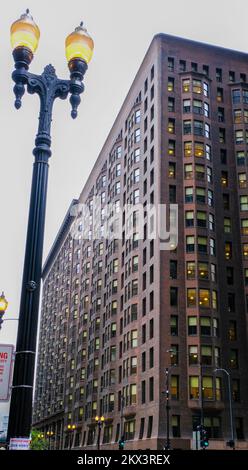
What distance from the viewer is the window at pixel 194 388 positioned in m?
68.0

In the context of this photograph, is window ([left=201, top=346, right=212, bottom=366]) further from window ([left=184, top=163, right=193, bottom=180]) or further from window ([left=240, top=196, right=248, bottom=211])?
window ([left=184, top=163, right=193, bottom=180])

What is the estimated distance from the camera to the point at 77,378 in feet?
370

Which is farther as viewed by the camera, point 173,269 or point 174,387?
point 173,269

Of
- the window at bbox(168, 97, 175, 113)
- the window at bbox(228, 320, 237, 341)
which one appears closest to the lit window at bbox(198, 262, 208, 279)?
the window at bbox(228, 320, 237, 341)

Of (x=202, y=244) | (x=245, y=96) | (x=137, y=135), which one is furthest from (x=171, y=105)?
(x=202, y=244)

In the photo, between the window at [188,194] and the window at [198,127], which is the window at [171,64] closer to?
the window at [198,127]

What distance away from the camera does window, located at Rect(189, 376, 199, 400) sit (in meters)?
68.0

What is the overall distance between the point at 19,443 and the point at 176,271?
66558 mm

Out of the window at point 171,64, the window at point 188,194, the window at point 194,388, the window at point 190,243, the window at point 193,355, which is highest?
the window at point 171,64

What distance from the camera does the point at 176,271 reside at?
74875 millimetres

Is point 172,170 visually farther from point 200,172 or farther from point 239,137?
point 239,137

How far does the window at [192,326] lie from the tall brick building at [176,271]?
33cm

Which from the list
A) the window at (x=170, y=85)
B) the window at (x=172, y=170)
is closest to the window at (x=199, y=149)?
the window at (x=172, y=170)
